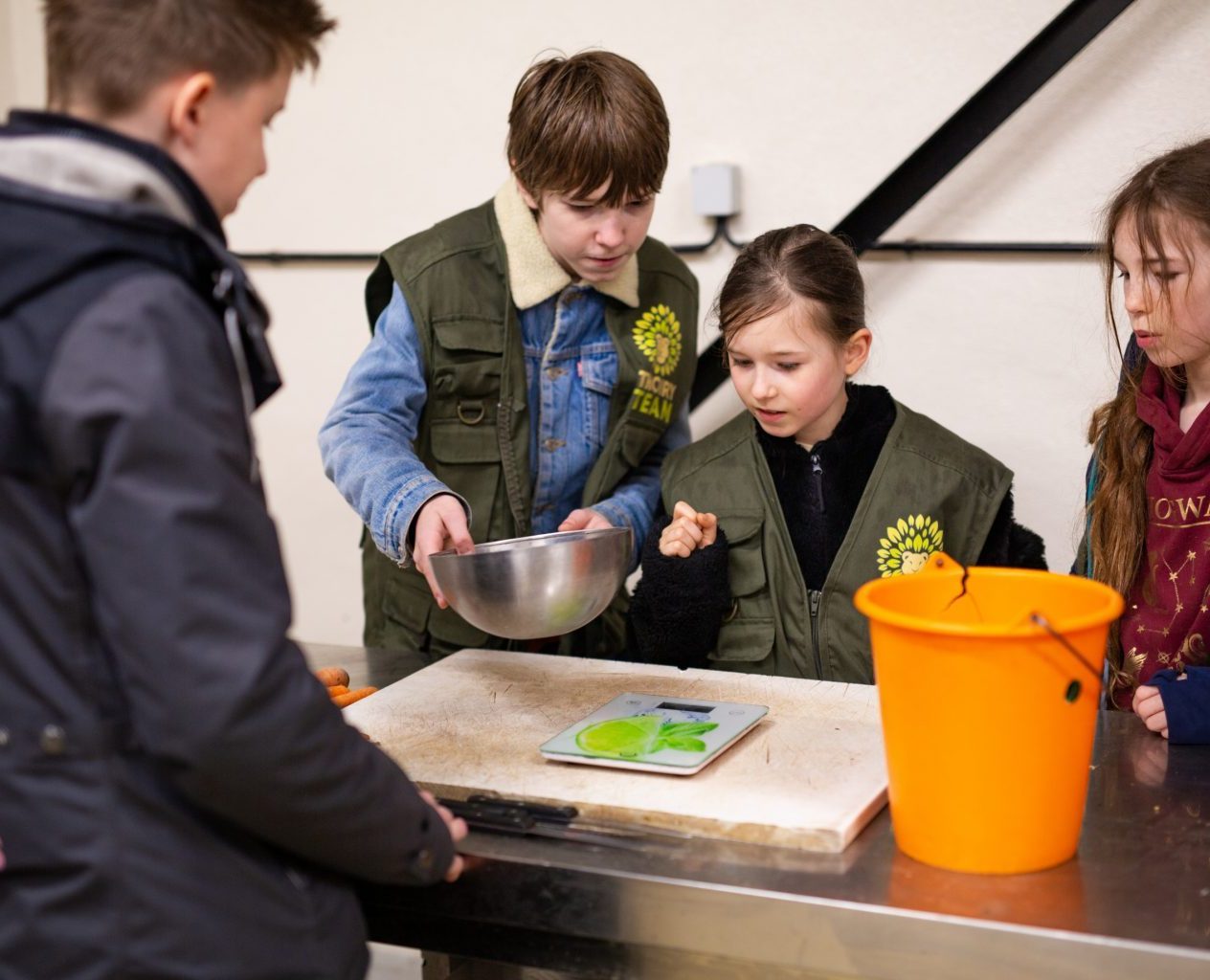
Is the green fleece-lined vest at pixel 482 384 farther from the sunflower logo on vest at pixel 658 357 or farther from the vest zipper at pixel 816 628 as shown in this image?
the vest zipper at pixel 816 628

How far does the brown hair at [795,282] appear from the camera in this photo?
1622 mm

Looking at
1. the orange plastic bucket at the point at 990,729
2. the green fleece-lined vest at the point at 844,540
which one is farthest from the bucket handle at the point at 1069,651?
the green fleece-lined vest at the point at 844,540

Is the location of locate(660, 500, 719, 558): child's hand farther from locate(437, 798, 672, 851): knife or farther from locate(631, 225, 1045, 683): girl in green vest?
locate(437, 798, 672, 851): knife

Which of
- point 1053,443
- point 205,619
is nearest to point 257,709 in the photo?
point 205,619

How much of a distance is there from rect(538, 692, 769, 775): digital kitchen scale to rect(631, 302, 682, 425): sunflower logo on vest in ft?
1.83

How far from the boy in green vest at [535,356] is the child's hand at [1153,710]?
64cm

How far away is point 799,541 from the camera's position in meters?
1.67

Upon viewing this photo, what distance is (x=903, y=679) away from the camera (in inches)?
39.4

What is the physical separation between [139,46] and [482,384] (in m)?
0.89

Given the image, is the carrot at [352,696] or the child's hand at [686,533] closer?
the carrot at [352,696]

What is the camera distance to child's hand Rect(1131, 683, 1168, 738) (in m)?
1.28

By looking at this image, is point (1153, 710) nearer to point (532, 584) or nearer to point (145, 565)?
point (532, 584)

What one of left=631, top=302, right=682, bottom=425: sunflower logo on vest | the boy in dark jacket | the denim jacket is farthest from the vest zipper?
the boy in dark jacket

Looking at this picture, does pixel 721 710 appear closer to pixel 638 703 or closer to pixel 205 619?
pixel 638 703
